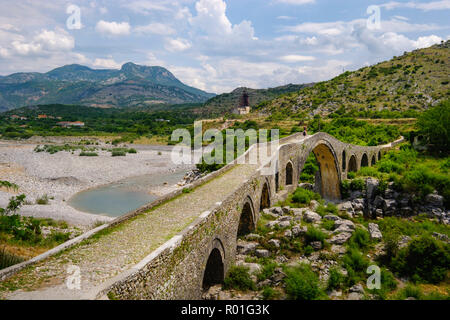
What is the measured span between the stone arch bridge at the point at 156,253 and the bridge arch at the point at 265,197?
535 millimetres

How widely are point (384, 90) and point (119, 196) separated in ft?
178

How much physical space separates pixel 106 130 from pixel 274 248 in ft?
279

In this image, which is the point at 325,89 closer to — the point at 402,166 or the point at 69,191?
Answer: the point at 402,166

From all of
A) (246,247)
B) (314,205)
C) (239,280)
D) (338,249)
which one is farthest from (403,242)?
(239,280)

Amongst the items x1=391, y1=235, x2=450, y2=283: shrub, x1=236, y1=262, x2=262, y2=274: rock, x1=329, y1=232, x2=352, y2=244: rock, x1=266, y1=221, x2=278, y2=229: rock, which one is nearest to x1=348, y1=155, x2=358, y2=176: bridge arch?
x1=329, y1=232, x2=352, y2=244: rock

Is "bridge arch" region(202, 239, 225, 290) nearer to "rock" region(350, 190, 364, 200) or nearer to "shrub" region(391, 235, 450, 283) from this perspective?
"shrub" region(391, 235, 450, 283)

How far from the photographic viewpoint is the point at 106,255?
24.2ft

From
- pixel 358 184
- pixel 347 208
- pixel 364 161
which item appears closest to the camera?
pixel 347 208

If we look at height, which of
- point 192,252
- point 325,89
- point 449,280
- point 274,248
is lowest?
point 449,280

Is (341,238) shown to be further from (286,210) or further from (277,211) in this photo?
(277,211)

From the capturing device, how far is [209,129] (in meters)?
65.6

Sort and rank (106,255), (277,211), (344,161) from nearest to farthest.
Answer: (106,255)
(277,211)
(344,161)

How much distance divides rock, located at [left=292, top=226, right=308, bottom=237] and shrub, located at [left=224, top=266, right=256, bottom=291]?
4.23m
